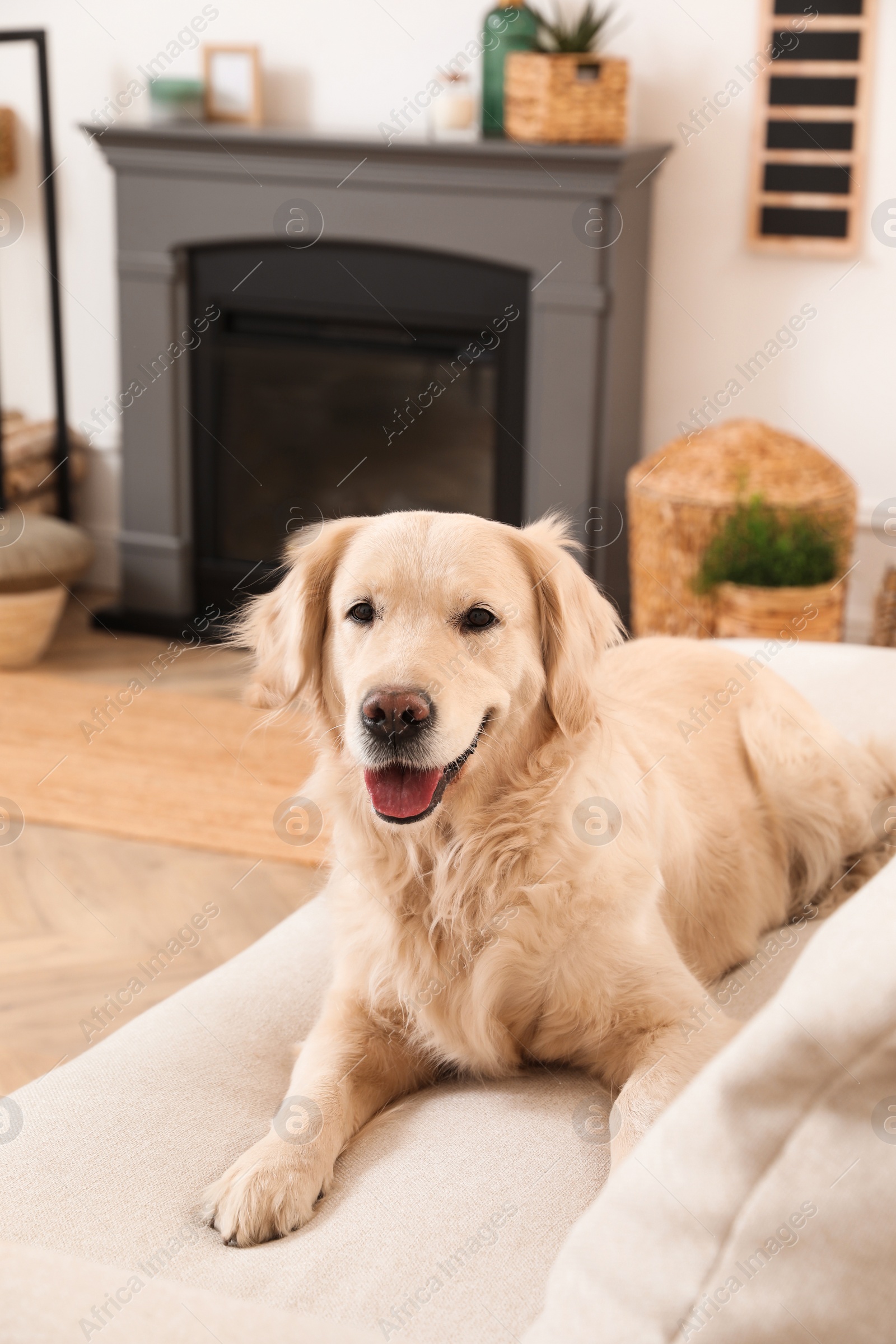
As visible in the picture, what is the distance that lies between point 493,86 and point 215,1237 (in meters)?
3.59

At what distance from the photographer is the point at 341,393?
4469mm

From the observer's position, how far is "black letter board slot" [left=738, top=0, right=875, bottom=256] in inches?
147

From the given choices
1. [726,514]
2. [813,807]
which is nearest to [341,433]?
[726,514]

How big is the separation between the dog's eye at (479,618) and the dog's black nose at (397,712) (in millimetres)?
154

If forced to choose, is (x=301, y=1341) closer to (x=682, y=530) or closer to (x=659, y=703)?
(x=659, y=703)

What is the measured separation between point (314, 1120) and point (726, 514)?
2459mm

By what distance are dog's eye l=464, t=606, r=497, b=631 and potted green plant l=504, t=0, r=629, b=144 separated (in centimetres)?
270

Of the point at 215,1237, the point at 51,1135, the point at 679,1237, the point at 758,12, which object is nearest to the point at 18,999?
the point at 51,1135

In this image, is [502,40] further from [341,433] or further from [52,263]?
[52,263]

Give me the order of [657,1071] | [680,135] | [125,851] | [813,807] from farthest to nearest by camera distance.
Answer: [680,135], [125,851], [813,807], [657,1071]

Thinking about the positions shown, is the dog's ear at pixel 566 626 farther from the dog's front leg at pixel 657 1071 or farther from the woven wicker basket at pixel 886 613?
the woven wicker basket at pixel 886 613

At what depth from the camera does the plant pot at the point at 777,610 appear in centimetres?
337

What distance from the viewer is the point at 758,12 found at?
12.5 feet

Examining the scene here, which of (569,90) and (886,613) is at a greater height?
(569,90)
